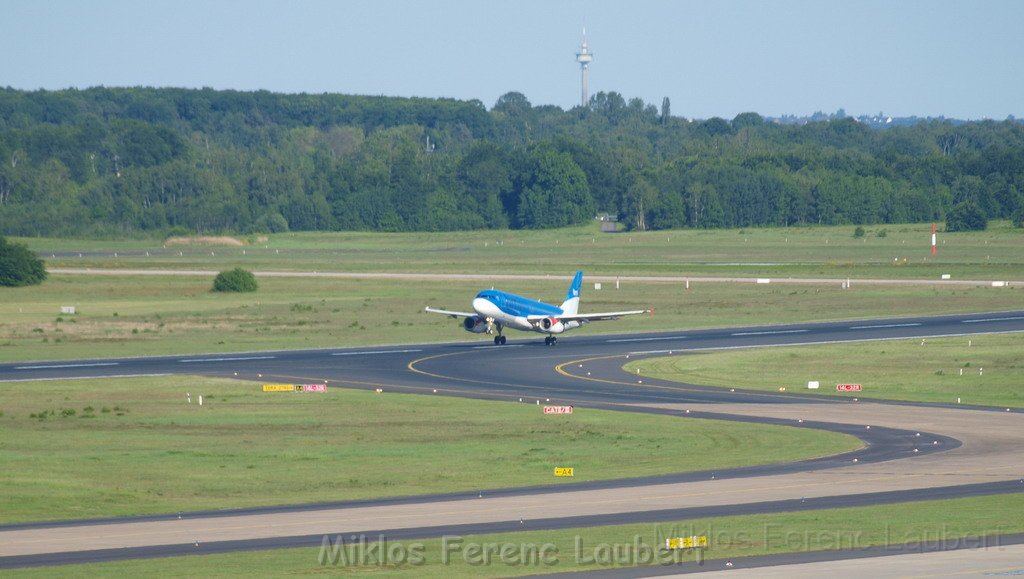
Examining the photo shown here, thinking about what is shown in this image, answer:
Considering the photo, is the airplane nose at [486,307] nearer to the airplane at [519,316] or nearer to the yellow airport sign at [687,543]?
the airplane at [519,316]

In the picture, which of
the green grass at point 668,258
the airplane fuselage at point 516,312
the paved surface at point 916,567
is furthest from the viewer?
the green grass at point 668,258

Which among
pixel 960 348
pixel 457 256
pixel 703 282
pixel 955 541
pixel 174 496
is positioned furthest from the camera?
pixel 457 256

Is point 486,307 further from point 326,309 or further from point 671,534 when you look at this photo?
point 671,534

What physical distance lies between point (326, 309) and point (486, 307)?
101ft

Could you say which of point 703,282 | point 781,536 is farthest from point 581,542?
point 703,282

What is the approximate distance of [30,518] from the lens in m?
37.5

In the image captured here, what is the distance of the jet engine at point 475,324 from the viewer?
8475 cm

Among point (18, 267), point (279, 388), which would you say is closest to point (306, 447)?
point (279, 388)

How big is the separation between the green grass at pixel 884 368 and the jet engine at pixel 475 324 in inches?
493

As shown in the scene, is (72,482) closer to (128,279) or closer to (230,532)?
(230,532)

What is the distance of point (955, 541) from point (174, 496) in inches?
887

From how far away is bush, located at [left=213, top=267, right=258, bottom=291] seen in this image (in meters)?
125

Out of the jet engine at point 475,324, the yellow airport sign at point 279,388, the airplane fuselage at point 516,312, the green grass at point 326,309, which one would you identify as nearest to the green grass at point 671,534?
the yellow airport sign at point 279,388

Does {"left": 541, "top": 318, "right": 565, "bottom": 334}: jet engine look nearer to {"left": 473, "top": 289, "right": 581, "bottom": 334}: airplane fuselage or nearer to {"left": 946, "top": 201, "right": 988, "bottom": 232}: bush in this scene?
{"left": 473, "top": 289, "right": 581, "bottom": 334}: airplane fuselage
